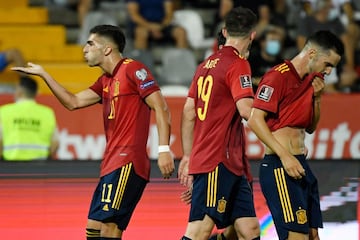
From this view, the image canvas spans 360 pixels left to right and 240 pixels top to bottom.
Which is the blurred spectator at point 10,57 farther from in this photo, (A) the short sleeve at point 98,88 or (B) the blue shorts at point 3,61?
(A) the short sleeve at point 98,88

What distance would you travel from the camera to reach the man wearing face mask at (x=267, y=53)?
46.3 ft

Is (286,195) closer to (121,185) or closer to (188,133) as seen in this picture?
(188,133)

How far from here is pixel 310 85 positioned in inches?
→ 319

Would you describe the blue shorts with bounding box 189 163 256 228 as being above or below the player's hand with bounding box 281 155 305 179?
below

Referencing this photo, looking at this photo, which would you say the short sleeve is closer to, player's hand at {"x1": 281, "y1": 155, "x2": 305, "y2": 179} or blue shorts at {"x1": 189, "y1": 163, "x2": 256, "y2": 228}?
blue shorts at {"x1": 189, "y1": 163, "x2": 256, "y2": 228}

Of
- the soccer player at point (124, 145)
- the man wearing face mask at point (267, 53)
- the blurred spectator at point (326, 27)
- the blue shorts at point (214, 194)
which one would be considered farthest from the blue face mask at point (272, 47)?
the blue shorts at point (214, 194)

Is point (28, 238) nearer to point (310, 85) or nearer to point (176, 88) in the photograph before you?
point (310, 85)

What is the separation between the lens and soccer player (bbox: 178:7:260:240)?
26.6 feet

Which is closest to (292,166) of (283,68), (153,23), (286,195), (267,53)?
(286,195)

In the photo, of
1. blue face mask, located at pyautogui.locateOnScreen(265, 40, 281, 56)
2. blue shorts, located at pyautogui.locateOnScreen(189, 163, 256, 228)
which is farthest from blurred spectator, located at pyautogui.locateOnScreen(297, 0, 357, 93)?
blue shorts, located at pyautogui.locateOnScreen(189, 163, 256, 228)

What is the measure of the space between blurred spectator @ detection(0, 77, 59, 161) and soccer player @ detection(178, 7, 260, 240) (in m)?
3.63

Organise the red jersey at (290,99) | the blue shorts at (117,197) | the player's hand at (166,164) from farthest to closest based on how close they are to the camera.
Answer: the blue shorts at (117,197)
the player's hand at (166,164)
the red jersey at (290,99)

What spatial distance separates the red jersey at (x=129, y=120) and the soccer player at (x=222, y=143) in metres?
0.38

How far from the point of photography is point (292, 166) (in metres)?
7.79
